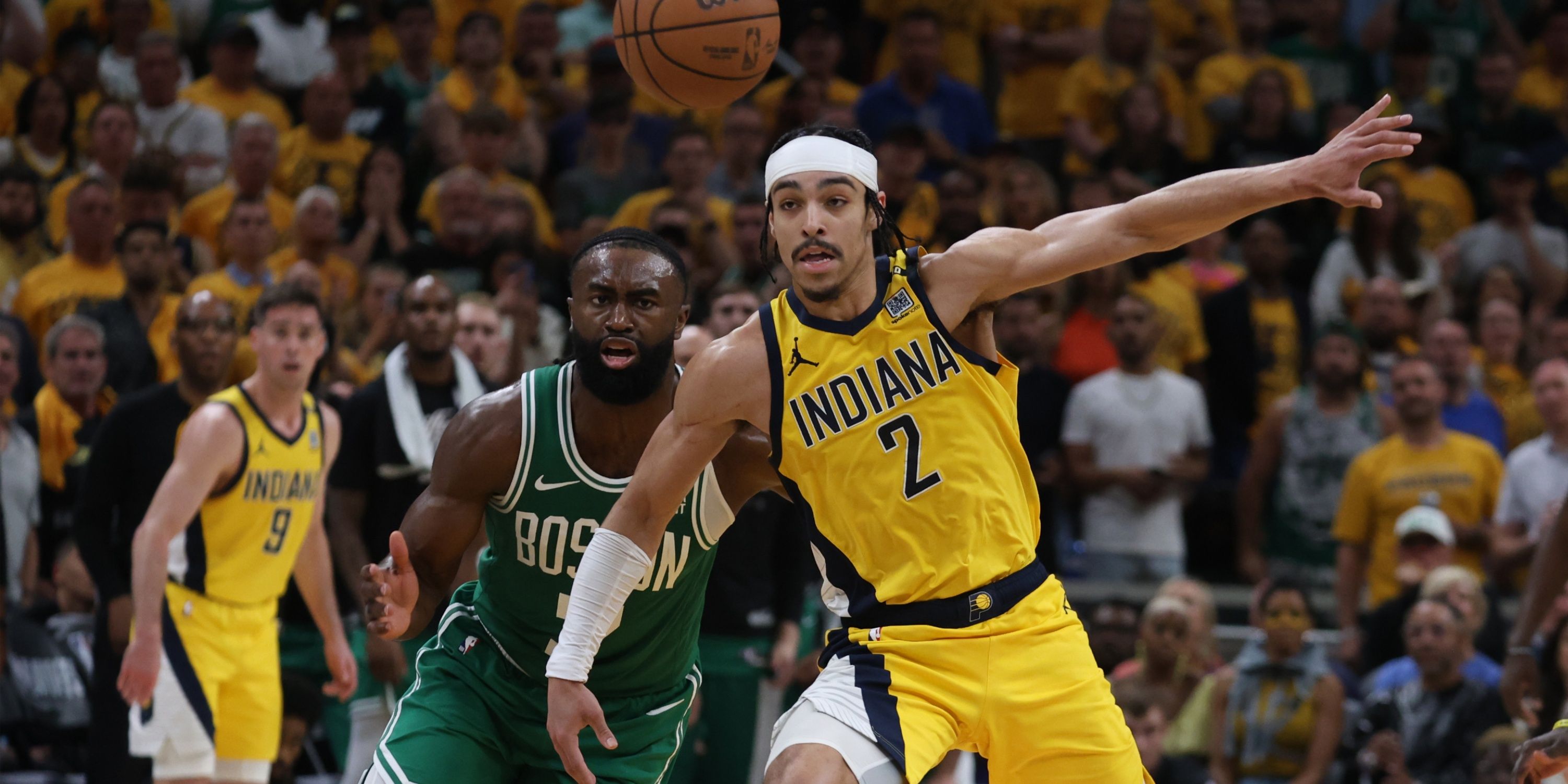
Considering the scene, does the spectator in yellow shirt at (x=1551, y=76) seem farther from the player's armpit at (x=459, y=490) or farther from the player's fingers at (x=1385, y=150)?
the player's armpit at (x=459, y=490)

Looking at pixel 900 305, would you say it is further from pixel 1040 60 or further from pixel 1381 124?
pixel 1040 60

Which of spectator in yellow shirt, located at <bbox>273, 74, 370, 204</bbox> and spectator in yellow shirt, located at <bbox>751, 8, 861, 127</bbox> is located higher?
spectator in yellow shirt, located at <bbox>751, 8, 861, 127</bbox>

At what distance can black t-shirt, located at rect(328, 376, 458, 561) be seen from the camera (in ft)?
27.2

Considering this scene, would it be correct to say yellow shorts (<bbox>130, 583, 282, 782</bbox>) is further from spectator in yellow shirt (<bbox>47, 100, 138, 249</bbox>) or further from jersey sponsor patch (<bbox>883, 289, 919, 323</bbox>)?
spectator in yellow shirt (<bbox>47, 100, 138, 249</bbox>)

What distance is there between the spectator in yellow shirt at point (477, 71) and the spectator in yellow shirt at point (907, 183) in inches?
92.7

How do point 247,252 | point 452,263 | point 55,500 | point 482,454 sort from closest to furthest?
1. point 482,454
2. point 55,500
3. point 247,252
4. point 452,263

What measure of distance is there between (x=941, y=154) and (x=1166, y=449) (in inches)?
102

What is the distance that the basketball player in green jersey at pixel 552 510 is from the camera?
16.8 ft

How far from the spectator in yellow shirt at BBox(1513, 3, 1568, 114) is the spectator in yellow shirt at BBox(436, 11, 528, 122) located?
22.5 feet

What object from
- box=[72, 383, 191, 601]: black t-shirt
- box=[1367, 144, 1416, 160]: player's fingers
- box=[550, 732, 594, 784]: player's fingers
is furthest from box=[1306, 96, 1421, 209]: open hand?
box=[72, 383, 191, 601]: black t-shirt

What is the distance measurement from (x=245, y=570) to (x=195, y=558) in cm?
Result: 19

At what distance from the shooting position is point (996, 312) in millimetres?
6906

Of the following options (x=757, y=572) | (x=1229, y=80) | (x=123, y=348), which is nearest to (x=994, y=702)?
(x=757, y=572)

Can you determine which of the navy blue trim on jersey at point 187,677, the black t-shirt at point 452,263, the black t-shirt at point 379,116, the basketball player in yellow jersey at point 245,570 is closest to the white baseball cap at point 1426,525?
the black t-shirt at point 452,263
